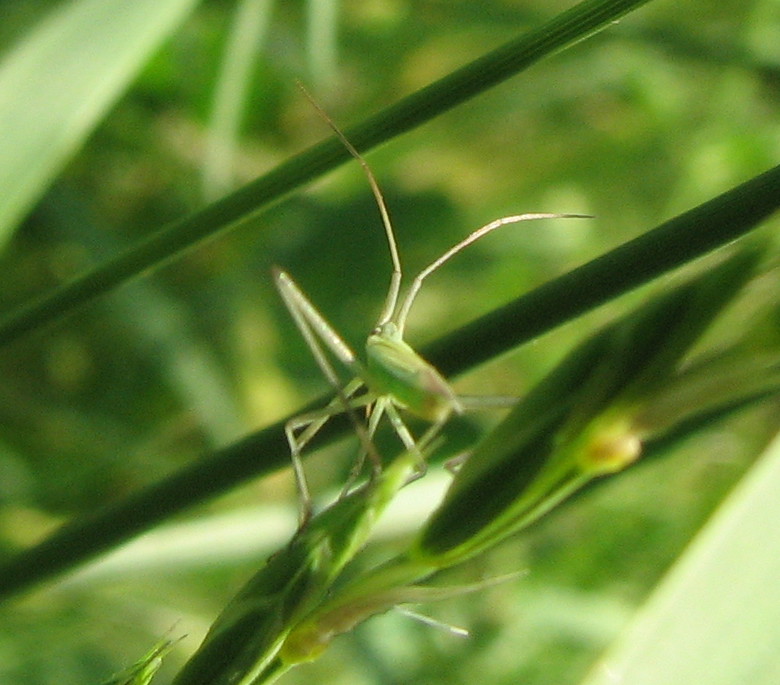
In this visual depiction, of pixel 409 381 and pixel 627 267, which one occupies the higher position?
pixel 409 381

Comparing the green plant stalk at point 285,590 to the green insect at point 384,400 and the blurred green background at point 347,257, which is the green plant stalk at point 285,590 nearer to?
the green insect at point 384,400

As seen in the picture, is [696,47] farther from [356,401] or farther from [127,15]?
[356,401]

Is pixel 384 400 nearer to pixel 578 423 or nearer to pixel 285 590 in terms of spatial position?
pixel 285 590

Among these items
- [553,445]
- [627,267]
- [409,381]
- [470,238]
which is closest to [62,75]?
[470,238]

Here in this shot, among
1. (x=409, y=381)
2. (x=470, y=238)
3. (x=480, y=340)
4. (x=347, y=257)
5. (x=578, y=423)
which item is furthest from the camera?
(x=347, y=257)

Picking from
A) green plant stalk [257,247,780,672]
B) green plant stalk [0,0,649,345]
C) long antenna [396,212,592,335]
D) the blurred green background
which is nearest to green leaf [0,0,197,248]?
green plant stalk [0,0,649,345]

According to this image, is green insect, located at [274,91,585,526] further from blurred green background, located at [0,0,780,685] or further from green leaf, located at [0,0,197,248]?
blurred green background, located at [0,0,780,685]
